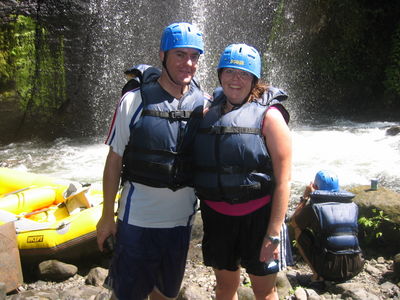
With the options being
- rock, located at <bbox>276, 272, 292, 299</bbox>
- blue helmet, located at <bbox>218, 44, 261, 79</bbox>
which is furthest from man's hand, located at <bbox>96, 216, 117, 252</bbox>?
rock, located at <bbox>276, 272, 292, 299</bbox>

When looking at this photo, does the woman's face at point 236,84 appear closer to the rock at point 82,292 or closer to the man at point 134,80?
the man at point 134,80

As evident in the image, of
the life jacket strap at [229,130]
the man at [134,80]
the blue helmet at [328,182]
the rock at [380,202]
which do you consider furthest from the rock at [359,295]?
the man at [134,80]

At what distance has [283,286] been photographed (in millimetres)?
3373

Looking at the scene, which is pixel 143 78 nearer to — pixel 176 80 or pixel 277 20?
pixel 176 80

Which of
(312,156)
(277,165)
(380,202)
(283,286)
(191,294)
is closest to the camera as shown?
(277,165)

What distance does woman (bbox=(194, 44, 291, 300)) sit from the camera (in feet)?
7.08

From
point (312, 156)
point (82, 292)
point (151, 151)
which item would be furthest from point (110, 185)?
point (312, 156)

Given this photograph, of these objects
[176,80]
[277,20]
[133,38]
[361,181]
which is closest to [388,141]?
[361,181]

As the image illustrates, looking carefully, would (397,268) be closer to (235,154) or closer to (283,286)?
(283,286)

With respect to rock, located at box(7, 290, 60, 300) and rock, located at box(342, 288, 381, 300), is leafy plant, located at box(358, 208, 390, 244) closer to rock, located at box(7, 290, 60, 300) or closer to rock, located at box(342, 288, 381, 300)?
rock, located at box(342, 288, 381, 300)

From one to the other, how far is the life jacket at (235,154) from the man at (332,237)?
1.40m

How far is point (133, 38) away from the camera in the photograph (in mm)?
11312

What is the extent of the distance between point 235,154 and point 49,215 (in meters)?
2.95

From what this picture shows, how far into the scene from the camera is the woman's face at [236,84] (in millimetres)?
2219
